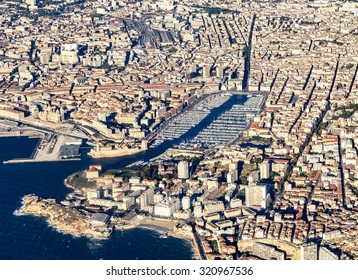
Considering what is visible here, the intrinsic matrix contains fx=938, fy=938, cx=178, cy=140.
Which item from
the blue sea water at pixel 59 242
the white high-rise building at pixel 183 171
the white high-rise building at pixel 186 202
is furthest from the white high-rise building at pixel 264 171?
the blue sea water at pixel 59 242

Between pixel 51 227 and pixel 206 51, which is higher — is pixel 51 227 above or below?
below

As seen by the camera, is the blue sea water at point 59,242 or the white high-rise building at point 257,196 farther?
the white high-rise building at point 257,196

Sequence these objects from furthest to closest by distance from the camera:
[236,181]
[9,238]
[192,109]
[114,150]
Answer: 1. [192,109]
2. [114,150]
3. [236,181]
4. [9,238]

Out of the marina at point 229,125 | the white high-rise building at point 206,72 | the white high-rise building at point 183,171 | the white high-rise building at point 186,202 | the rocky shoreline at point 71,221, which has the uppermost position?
the white high-rise building at point 206,72

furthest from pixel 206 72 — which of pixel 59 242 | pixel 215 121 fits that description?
pixel 59 242

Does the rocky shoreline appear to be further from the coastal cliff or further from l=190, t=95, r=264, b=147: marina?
l=190, t=95, r=264, b=147: marina

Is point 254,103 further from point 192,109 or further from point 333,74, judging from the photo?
point 333,74

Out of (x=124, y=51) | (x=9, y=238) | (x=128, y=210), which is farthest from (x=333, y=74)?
(x=9, y=238)

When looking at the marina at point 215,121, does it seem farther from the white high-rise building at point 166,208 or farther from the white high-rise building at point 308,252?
the white high-rise building at point 308,252
